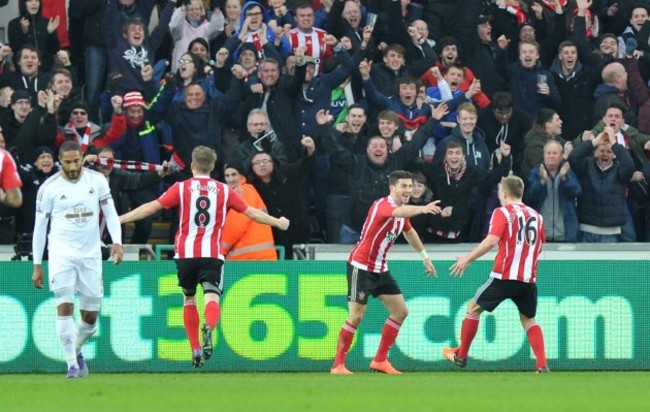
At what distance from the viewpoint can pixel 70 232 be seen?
14.2 m

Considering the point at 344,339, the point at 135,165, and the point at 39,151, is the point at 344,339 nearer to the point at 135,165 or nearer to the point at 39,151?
the point at 135,165

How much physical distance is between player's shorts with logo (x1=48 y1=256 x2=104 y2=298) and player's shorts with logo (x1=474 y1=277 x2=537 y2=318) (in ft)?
12.4

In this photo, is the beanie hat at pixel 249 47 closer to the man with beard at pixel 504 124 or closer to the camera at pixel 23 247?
the man with beard at pixel 504 124

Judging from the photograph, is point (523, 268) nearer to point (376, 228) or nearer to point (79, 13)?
point (376, 228)

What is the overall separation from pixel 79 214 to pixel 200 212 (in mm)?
1191

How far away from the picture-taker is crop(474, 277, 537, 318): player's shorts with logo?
1515 cm

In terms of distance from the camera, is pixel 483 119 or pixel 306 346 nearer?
pixel 306 346

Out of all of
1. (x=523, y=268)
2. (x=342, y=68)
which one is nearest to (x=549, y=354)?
(x=523, y=268)

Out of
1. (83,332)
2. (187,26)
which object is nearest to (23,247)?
(83,332)

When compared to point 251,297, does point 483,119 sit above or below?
A: above

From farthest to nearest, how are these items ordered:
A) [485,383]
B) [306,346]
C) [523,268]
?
[306,346]
[523,268]
[485,383]

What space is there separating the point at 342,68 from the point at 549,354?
4.75 metres

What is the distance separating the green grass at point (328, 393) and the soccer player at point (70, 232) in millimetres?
747

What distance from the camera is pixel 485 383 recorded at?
44.9ft
